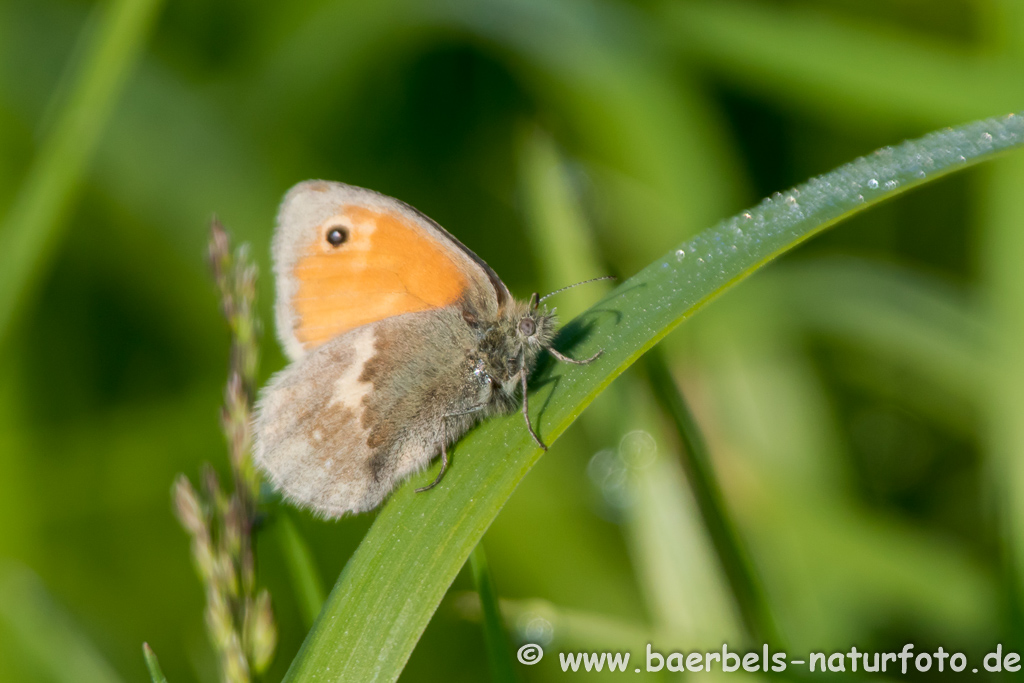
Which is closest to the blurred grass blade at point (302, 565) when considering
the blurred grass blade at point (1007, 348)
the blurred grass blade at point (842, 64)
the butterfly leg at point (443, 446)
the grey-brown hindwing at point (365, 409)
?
the grey-brown hindwing at point (365, 409)

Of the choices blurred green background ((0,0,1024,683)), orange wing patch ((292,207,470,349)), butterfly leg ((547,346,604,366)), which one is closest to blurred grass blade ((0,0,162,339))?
blurred green background ((0,0,1024,683))

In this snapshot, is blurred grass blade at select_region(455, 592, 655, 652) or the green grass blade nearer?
blurred grass blade at select_region(455, 592, 655, 652)

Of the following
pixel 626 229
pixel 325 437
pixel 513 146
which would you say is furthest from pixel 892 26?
pixel 325 437

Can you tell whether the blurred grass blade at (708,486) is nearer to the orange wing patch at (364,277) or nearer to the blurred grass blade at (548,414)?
the blurred grass blade at (548,414)

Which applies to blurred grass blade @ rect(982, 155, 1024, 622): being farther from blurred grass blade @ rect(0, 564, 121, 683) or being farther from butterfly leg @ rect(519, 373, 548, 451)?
blurred grass blade @ rect(0, 564, 121, 683)

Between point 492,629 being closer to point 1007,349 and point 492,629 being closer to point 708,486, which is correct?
point 708,486

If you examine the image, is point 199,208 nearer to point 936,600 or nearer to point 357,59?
point 357,59

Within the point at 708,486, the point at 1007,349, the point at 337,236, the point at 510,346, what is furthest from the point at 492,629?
the point at 1007,349
